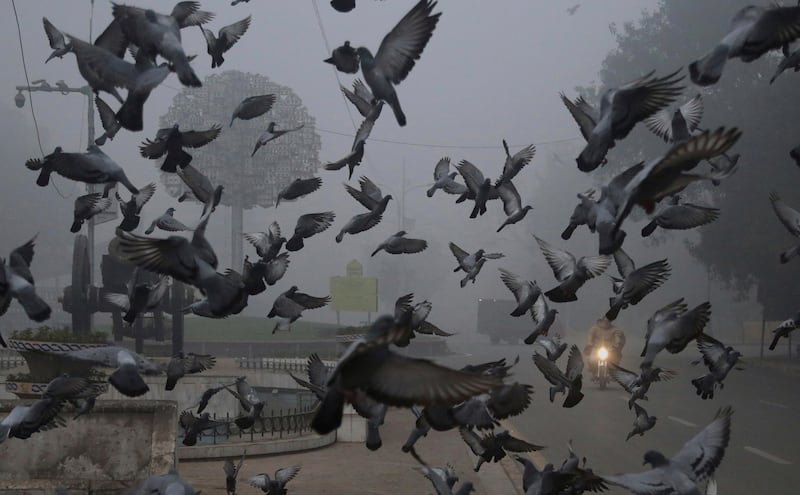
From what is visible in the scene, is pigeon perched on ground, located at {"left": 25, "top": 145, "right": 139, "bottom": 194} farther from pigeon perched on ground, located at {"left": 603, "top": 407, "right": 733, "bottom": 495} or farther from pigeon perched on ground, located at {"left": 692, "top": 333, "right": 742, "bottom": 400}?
pigeon perched on ground, located at {"left": 692, "top": 333, "right": 742, "bottom": 400}

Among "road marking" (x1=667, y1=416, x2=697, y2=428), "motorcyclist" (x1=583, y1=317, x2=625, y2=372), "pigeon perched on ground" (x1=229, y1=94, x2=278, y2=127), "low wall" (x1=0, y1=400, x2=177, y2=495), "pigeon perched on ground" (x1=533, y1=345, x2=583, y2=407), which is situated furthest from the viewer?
"motorcyclist" (x1=583, y1=317, x2=625, y2=372)

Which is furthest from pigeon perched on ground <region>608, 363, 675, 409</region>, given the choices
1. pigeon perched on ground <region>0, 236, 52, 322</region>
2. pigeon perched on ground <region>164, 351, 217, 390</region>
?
pigeon perched on ground <region>0, 236, 52, 322</region>

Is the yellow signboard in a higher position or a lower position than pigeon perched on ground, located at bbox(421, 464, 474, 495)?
higher

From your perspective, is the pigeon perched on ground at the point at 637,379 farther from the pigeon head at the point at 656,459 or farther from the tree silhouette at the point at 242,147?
the tree silhouette at the point at 242,147

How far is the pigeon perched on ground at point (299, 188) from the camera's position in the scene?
21.9 feet

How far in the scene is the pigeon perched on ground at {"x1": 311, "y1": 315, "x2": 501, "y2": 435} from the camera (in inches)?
126

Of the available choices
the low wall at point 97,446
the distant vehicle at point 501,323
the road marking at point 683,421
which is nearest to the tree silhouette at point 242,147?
the distant vehicle at point 501,323

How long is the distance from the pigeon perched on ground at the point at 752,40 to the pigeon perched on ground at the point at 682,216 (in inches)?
52.7

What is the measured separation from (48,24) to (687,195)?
32829 mm

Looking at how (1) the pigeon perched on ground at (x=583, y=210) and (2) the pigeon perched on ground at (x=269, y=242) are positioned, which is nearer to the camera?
(1) the pigeon perched on ground at (x=583, y=210)

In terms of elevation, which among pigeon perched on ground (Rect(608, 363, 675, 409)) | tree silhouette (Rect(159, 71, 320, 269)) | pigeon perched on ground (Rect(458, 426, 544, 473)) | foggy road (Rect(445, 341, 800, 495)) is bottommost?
foggy road (Rect(445, 341, 800, 495))

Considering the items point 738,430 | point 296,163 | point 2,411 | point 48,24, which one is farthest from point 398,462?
point 296,163

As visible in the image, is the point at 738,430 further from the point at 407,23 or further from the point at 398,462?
the point at 407,23

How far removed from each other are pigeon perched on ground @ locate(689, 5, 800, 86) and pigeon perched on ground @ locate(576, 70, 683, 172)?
16cm
